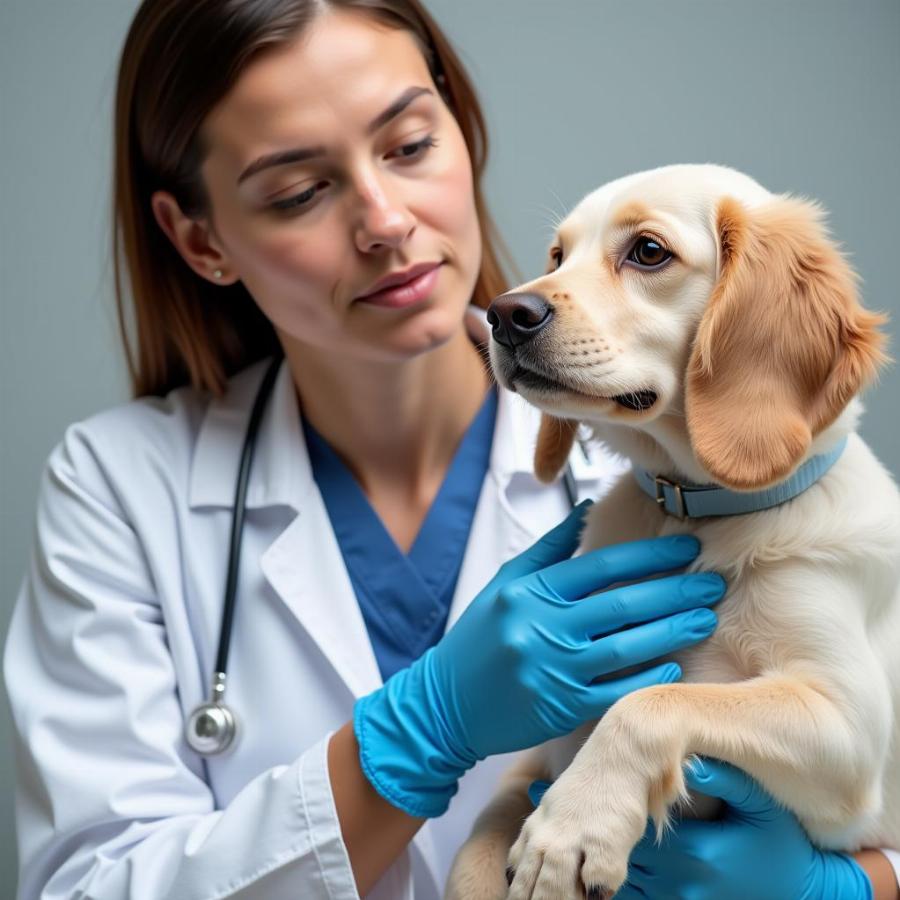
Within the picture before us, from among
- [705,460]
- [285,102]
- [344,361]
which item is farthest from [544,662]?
[285,102]

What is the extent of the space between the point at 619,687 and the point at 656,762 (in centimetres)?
17

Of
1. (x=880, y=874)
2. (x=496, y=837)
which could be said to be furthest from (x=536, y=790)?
(x=880, y=874)

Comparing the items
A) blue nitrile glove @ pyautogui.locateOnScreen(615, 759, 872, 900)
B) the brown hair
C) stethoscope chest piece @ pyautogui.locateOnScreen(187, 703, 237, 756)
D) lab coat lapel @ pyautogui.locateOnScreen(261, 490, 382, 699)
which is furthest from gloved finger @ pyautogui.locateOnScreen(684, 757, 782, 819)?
the brown hair

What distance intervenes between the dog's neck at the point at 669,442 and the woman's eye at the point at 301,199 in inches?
19.7

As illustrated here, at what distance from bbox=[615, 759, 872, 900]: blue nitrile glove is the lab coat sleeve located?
0.36 m

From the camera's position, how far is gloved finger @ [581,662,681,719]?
1.15m

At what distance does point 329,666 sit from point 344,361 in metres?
0.45

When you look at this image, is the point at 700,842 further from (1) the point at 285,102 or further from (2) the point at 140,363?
(2) the point at 140,363

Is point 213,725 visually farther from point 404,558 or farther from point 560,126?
point 560,126

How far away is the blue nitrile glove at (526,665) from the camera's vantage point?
1.16 metres

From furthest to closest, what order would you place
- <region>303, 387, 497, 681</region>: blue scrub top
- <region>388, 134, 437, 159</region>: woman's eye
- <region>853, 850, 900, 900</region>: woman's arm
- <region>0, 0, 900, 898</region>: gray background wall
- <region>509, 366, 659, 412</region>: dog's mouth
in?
<region>0, 0, 900, 898</region>: gray background wall, <region>303, 387, 497, 681</region>: blue scrub top, <region>388, 134, 437, 159</region>: woman's eye, <region>853, 850, 900, 900</region>: woman's arm, <region>509, 366, 659, 412</region>: dog's mouth

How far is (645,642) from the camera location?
1.15 m

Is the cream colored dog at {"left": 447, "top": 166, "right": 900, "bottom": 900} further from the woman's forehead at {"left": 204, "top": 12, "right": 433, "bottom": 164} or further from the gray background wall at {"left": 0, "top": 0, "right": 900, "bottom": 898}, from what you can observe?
the gray background wall at {"left": 0, "top": 0, "right": 900, "bottom": 898}

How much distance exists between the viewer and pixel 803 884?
119 cm
